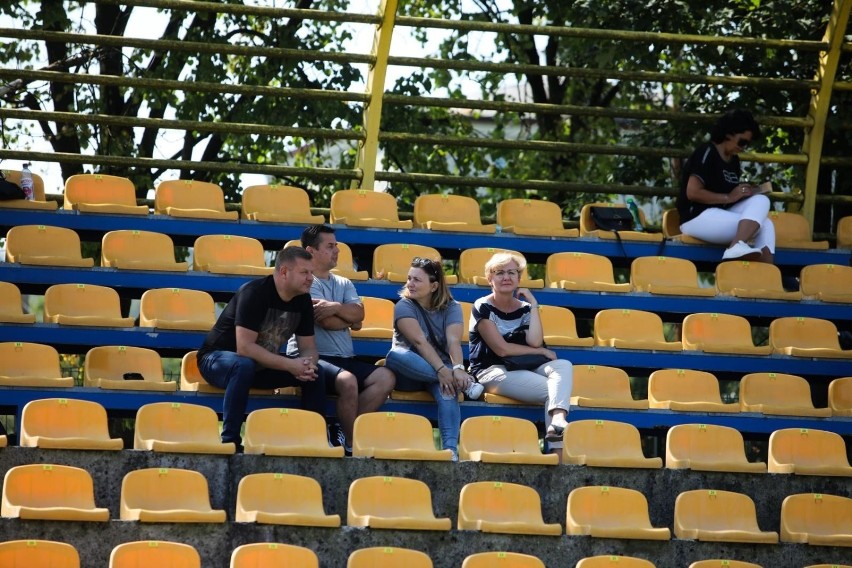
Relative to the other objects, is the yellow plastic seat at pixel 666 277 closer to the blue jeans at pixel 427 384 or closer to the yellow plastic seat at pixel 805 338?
the yellow plastic seat at pixel 805 338

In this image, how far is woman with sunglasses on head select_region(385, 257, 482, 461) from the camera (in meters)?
8.76

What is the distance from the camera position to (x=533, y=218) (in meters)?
11.6

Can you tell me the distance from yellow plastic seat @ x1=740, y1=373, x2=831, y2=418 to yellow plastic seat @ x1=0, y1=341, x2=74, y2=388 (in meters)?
4.20

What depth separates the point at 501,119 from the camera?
18094 mm

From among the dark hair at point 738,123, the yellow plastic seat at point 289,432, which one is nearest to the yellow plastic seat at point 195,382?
the yellow plastic seat at point 289,432

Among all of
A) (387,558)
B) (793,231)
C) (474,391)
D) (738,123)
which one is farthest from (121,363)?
(793,231)

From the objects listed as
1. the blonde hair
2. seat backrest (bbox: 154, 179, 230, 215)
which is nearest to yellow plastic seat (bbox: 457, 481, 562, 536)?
the blonde hair

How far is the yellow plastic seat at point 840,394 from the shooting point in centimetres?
995

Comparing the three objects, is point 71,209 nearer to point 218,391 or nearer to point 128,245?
point 128,245

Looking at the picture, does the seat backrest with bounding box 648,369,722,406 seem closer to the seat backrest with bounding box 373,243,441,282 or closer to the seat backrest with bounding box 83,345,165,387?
the seat backrest with bounding box 373,243,441,282

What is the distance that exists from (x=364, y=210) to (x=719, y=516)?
3.95 meters

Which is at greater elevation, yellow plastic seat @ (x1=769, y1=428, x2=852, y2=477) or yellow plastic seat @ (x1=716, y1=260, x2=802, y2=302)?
yellow plastic seat @ (x1=716, y1=260, x2=802, y2=302)

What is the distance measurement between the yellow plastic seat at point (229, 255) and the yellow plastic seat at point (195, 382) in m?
1.14

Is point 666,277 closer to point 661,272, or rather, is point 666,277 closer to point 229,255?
point 661,272
